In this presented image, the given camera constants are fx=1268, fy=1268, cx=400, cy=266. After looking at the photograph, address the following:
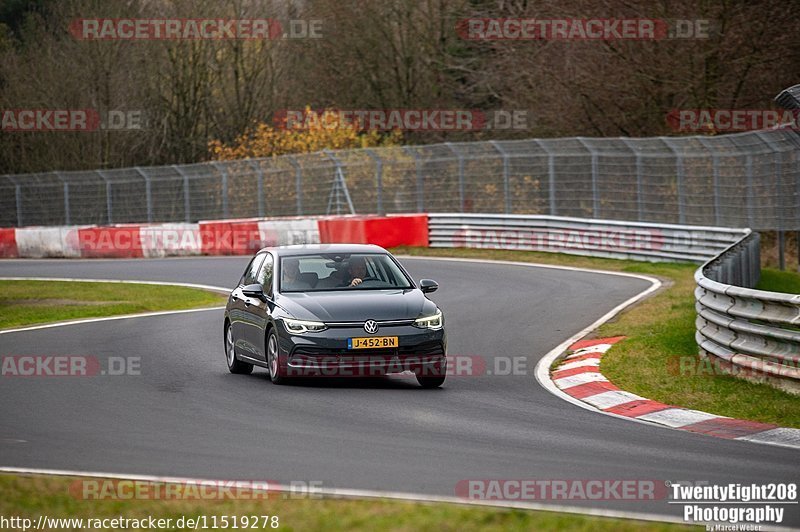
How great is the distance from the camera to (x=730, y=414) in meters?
10.9

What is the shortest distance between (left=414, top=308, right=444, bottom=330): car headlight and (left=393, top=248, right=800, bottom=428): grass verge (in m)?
1.91

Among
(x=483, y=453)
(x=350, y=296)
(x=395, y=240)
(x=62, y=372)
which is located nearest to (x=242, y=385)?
(x=350, y=296)

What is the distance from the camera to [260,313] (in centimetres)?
1335

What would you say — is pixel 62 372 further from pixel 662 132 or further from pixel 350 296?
pixel 662 132

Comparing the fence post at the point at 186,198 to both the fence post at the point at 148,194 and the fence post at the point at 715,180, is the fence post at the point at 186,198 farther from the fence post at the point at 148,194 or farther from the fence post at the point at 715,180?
the fence post at the point at 715,180

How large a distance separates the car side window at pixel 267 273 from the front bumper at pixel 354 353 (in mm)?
1297

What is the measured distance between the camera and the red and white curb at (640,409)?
9781 millimetres

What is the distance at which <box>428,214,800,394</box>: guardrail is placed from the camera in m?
11.5

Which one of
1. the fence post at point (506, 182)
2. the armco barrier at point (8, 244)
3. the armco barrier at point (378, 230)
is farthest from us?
the armco barrier at point (8, 244)

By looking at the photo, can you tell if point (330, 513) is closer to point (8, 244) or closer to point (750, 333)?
point (750, 333)

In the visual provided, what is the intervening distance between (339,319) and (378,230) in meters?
21.9

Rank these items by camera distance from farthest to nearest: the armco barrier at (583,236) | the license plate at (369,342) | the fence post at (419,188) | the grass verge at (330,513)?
the fence post at (419,188) < the armco barrier at (583,236) < the license plate at (369,342) < the grass verge at (330,513)

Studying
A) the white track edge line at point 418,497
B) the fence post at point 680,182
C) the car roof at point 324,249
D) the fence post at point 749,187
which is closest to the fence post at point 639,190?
the fence post at point 680,182

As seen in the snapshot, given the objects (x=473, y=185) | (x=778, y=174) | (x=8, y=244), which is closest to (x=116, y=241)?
(x=8, y=244)
